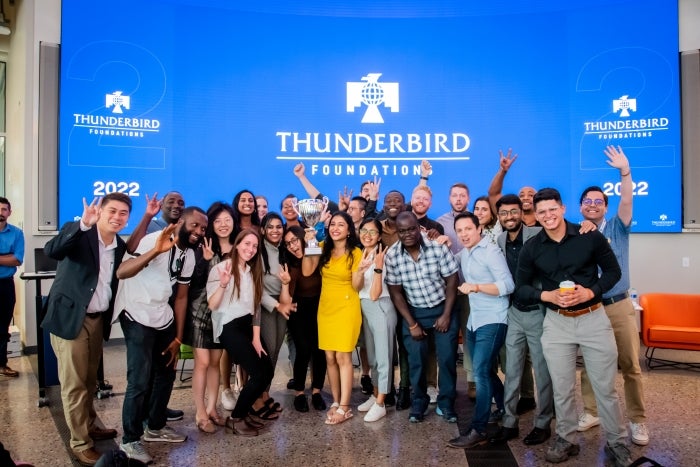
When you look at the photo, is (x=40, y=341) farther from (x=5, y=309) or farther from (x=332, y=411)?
(x=332, y=411)

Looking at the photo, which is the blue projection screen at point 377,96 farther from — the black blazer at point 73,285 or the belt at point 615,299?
the black blazer at point 73,285

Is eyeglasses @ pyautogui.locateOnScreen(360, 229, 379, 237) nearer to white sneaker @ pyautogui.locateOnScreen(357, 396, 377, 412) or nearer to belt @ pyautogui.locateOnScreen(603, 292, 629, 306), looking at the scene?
white sneaker @ pyautogui.locateOnScreen(357, 396, 377, 412)

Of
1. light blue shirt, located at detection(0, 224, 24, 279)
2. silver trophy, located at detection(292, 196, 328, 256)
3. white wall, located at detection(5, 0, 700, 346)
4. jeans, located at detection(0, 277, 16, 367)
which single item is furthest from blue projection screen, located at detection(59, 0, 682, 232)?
silver trophy, located at detection(292, 196, 328, 256)

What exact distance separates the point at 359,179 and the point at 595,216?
11.7 ft

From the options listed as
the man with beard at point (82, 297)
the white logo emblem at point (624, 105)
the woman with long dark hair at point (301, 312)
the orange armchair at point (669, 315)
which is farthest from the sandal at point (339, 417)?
the white logo emblem at point (624, 105)

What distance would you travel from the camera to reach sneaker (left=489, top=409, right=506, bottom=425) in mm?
3462

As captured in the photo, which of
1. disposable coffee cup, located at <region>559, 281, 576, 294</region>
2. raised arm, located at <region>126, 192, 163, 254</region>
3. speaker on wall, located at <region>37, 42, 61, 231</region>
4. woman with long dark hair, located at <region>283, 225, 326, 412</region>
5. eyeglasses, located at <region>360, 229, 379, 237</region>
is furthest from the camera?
speaker on wall, located at <region>37, 42, 61, 231</region>

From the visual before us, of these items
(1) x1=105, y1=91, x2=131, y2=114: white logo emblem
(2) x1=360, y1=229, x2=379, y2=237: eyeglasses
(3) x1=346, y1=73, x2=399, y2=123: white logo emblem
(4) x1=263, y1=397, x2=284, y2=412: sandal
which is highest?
(3) x1=346, y1=73, x2=399, y2=123: white logo emblem

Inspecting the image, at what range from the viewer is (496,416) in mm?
3582

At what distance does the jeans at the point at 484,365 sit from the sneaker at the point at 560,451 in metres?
0.43

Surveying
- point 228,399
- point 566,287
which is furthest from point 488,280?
point 228,399

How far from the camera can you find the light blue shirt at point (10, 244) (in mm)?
5012

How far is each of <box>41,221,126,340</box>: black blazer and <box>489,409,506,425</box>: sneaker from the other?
2.71 meters

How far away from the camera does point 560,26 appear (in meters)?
6.41
